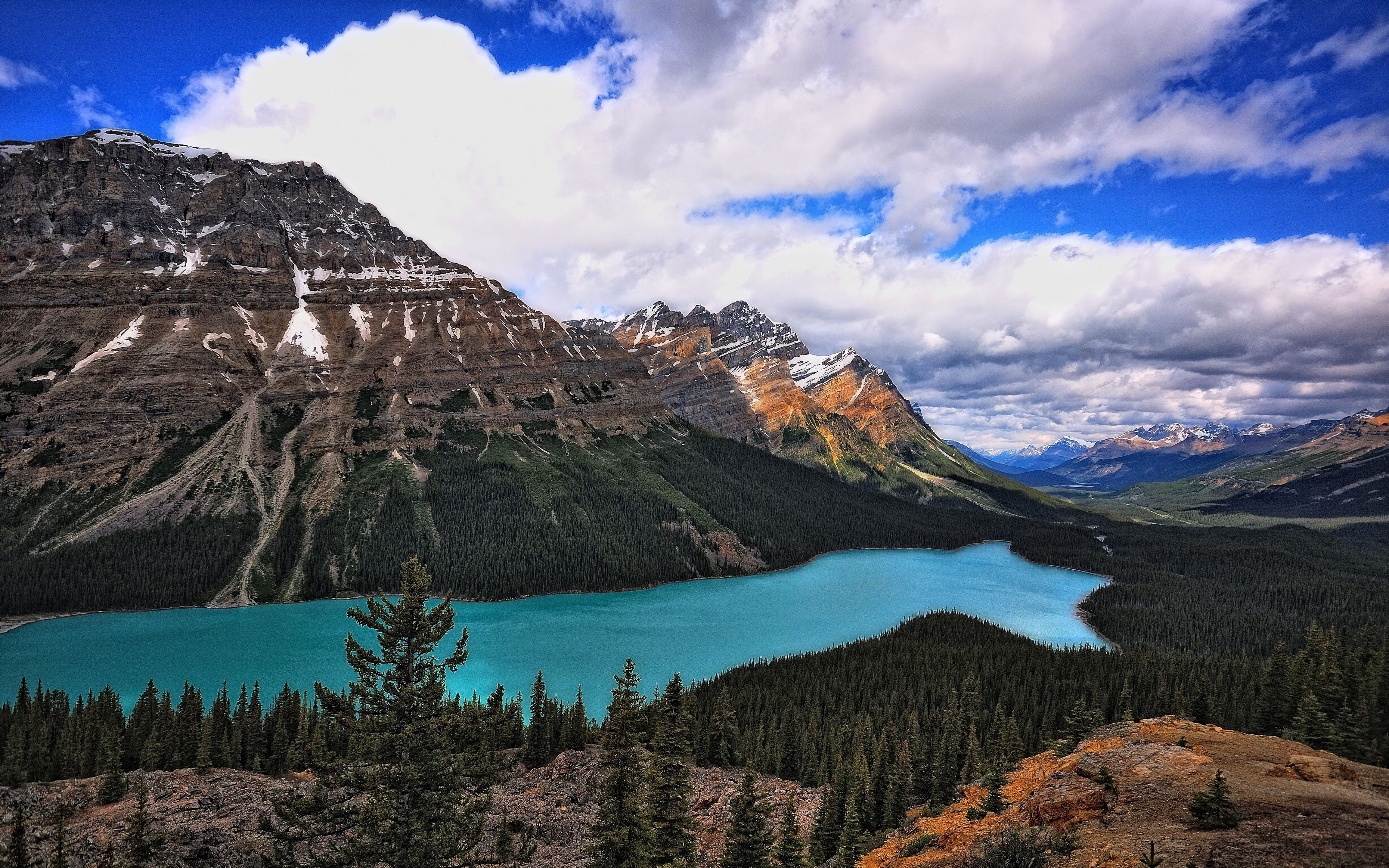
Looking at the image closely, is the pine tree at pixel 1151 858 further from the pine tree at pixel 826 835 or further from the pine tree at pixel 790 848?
the pine tree at pixel 826 835

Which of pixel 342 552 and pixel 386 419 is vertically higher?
pixel 386 419

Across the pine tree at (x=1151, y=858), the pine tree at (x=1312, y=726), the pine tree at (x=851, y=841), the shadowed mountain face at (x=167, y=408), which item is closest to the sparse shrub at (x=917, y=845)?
the pine tree at (x=851, y=841)

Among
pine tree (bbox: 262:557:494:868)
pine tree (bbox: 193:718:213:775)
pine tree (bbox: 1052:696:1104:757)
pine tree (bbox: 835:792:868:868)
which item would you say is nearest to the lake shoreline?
pine tree (bbox: 193:718:213:775)

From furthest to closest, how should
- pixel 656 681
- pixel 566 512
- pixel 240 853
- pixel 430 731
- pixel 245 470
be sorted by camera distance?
pixel 566 512 → pixel 245 470 → pixel 656 681 → pixel 240 853 → pixel 430 731

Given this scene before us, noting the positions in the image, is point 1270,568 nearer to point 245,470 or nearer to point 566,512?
point 566,512

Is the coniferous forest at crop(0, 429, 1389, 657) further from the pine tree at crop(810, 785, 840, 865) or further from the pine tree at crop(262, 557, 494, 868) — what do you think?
the pine tree at crop(262, 557, 494, 868)

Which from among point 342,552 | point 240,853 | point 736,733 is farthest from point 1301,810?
point 342,552
